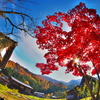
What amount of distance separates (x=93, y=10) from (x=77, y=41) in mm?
2626

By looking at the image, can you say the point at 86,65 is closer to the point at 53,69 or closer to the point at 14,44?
the point at 53,69

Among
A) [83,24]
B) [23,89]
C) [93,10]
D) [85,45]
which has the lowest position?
[23,89]

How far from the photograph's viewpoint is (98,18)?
23.1 feet

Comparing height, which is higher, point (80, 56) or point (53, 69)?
point (80, 56)

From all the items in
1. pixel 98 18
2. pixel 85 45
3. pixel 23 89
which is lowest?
pixel 23 89

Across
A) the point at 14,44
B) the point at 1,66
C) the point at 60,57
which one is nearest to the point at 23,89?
the point at 1,66

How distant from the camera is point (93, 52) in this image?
25.7 ft

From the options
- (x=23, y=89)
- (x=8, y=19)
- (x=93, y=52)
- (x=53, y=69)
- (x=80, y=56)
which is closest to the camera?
(x=8, y=19)

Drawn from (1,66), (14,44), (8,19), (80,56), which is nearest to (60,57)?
(80,56)

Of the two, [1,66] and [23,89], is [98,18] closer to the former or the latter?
[1,66]

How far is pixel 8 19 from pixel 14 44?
964 centimetres

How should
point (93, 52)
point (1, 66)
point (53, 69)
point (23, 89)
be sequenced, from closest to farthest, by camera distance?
point (93, 52) → point (53, 69) → point (1, 66) → point (23, 89)

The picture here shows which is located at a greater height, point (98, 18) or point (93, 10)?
point (93, 10)

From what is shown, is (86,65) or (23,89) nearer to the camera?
(86,65)
